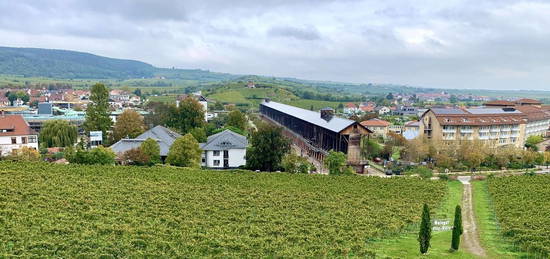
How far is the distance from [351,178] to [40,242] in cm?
3168

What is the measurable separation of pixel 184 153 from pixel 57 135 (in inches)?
1054

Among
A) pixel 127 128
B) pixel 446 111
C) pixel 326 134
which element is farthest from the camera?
pixel 446 111

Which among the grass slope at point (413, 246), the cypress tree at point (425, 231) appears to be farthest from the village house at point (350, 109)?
the cypress tree at point (425, 231)

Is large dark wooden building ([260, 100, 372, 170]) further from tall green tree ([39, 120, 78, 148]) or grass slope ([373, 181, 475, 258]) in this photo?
tall green tree ([39, 120, 78, 148])

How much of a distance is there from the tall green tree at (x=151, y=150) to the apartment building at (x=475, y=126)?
152ft

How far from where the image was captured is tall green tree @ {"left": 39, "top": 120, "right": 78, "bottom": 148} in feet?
205

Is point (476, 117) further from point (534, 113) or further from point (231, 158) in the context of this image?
point (231, 158)

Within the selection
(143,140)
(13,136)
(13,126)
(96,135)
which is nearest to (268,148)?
(143,140)

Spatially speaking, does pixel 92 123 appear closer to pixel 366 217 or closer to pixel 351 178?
pixel 351 178

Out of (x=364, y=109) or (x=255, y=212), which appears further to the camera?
(x=364, y=109)

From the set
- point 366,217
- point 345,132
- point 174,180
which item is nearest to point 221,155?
point 174,180

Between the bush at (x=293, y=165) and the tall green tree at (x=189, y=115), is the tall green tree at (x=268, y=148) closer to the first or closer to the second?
the bush at (x=293, y=165)

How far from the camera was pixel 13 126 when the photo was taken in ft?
183

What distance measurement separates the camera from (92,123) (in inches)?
2479
